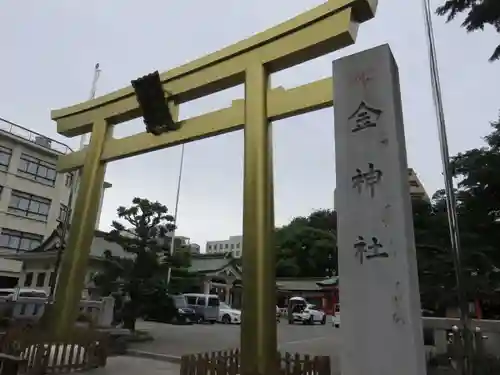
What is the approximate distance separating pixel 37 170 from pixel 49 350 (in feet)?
74.6

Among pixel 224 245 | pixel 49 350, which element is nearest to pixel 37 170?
pixel 49 350

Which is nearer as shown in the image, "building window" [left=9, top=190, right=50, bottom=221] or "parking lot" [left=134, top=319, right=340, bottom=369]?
"parking lot" [left=134, top=319, right=340, bottom=369]

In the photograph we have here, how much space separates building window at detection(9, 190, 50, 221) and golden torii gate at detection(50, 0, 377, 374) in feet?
68.2

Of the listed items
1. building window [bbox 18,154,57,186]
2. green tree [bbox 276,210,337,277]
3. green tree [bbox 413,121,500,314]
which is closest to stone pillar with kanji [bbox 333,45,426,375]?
green tree [bbox 413,121,500,314]

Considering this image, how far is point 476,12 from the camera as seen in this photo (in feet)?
24.0

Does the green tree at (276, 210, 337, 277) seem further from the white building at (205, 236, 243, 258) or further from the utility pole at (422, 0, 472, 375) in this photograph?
the utility pole at (422, 0, 472, 375)

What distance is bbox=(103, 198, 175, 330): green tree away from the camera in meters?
14.1

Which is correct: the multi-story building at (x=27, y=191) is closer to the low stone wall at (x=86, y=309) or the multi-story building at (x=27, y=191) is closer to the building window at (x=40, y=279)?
the building window at (x=40, y=279)

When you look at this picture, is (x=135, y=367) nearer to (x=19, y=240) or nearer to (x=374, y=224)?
(x=374, y=224)

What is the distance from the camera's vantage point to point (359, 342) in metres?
3.21

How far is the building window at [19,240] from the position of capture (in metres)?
24.7

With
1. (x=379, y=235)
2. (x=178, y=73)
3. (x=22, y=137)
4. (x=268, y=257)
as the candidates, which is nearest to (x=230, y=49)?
(x=178, y=73)

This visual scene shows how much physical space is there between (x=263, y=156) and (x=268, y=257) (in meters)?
1.37

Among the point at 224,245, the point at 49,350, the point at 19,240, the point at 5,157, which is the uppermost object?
the point at 224,245
